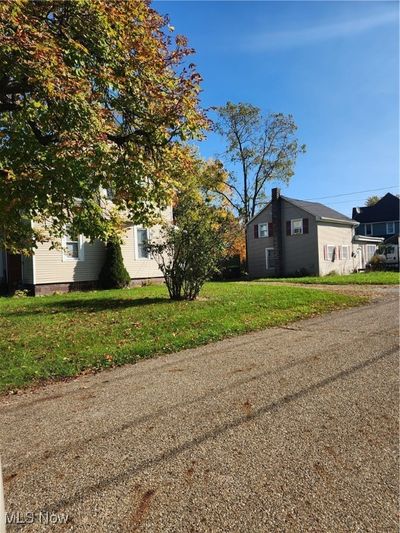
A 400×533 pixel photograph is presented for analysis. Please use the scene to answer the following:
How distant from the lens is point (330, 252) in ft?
95.9

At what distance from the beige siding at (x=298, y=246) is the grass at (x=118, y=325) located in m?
15.6

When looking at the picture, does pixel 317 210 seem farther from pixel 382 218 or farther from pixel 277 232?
pixel 382 218

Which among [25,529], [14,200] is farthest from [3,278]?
[25,529]

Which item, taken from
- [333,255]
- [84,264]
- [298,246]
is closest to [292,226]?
[298,246]

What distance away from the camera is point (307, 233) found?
93.6 ft

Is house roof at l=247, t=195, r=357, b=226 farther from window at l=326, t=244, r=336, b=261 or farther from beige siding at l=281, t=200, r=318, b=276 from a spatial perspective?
window at l=326, t=244, r=336, b=261

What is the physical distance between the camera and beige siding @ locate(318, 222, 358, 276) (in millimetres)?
28297

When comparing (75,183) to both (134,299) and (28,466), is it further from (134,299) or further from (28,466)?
(134,299)

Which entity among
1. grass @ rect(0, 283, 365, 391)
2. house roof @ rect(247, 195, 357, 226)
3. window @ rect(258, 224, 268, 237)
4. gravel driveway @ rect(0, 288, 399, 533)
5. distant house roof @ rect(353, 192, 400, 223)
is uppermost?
distant house roof @ rect(353, 192, 400, 223)

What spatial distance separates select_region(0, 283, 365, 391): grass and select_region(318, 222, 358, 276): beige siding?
15920mm

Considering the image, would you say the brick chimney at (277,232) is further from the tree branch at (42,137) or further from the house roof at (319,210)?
the tree branch at (42,137)

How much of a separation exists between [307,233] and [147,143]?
72.2 feet

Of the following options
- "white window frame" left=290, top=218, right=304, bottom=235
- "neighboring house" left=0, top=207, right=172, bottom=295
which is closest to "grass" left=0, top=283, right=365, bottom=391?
"neighboring house" left=0, top=207, right=172, bottom=295

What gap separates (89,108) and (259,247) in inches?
1047
